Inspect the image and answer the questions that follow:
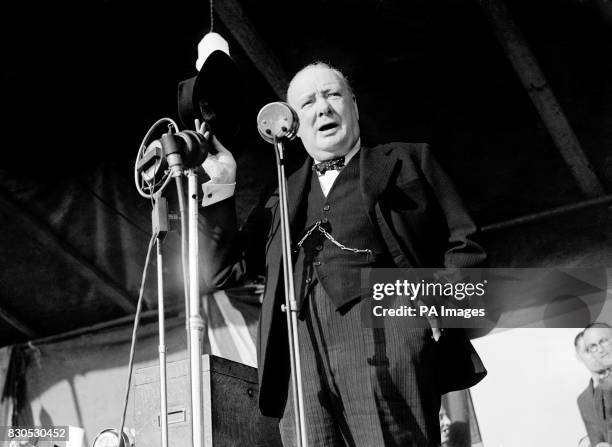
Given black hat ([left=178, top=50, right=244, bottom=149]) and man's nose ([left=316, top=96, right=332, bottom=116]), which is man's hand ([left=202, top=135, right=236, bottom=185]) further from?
man's nose ([left=316, top=96, right=332, bottom=116])

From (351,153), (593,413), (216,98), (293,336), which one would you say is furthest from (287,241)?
(593,413)

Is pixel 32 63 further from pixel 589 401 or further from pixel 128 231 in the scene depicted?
pixel 589 401

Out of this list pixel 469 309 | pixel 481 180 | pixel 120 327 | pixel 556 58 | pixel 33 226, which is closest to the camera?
pixel 469 309

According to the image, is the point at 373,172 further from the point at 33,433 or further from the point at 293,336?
the point at 33,433

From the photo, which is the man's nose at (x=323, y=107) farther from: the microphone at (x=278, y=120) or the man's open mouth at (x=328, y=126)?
the microphone at (x=278, y=120)

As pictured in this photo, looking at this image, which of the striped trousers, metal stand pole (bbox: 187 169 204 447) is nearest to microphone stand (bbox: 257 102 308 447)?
the striped trousers

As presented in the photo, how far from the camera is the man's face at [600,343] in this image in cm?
412

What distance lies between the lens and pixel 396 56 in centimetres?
398

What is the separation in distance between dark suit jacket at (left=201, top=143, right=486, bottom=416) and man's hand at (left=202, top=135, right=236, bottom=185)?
0.07 metres

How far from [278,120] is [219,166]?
32 centimetres

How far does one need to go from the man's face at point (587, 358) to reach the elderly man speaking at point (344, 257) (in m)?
2.35

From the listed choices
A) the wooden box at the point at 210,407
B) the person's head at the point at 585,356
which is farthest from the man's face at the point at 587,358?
the wooden box at the point at 210,407

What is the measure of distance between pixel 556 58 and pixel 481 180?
3.04 ft

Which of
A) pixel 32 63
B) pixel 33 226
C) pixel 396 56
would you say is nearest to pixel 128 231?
pixel 33 226
